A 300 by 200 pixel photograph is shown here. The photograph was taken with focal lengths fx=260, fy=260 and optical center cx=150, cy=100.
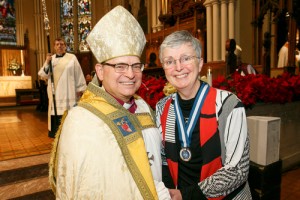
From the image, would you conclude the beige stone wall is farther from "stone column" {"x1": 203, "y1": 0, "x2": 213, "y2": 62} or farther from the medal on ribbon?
"stone column" {"x1": 203, "y1": 0, "x2": 213, "y2": 62}

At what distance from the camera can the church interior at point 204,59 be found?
3219 mm

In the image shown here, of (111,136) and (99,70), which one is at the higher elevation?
(99,70)

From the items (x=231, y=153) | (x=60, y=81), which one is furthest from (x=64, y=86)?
(x=231, y=153)

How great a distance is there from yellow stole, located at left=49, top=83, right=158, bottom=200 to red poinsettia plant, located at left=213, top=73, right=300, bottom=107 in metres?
2.24

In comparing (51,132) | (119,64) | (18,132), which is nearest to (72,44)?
(18,132)

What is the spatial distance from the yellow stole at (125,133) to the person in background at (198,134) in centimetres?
19

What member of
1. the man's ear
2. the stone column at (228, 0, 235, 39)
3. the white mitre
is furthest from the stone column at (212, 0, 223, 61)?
the man's ear

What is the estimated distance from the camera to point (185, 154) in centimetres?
151

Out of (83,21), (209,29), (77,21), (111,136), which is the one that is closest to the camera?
(111,136)

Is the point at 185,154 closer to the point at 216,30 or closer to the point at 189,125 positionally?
the point at 189,125

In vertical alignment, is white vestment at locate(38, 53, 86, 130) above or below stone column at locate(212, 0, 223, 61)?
below

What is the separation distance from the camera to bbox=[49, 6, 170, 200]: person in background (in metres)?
1.25

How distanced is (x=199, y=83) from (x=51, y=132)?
168 inches

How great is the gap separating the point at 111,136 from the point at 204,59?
329 inches
